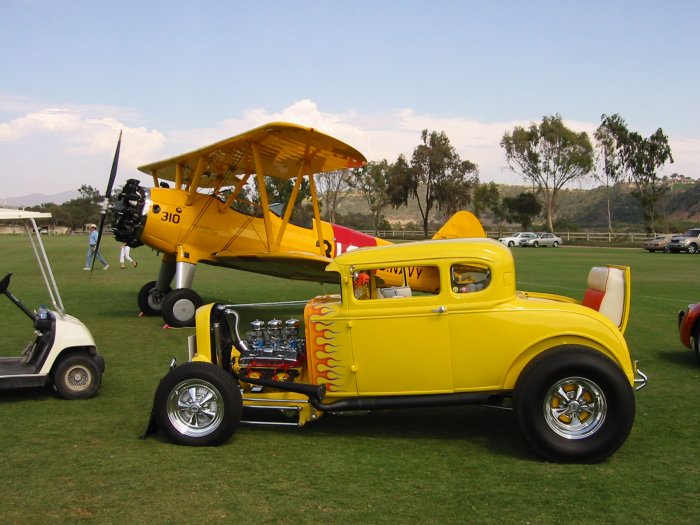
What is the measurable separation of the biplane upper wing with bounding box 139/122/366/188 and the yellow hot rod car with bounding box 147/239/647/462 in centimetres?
624

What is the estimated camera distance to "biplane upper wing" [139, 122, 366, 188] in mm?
12234

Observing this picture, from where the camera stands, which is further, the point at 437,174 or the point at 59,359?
the point at 437,174

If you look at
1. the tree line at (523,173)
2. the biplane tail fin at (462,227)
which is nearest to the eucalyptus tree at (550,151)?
the tree line at (523,173)

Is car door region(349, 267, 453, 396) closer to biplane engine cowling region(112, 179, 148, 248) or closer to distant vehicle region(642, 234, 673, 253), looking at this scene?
biplane engine cowling region(112, 179, 148, 248)

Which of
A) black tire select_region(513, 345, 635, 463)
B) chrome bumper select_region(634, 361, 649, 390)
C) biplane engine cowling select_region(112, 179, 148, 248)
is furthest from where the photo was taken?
biplane engine cowling select_region(112, 179, 148, 248)

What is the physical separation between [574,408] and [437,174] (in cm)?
7916

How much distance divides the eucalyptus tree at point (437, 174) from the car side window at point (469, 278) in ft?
253

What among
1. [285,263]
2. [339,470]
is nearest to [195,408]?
[339,470]

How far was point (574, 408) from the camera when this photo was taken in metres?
5.50

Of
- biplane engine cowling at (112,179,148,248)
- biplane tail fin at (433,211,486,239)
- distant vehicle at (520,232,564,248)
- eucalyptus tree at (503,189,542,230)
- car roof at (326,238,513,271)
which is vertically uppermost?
eucalyptus tree at (503,189,542,230)

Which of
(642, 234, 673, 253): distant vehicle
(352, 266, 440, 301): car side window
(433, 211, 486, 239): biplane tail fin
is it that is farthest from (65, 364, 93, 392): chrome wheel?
(642, 234, 673, 253): distant vehicle

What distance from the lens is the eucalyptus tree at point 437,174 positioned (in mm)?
82875

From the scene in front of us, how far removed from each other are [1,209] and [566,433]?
6270 millimetres

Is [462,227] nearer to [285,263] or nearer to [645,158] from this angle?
[285,263]
